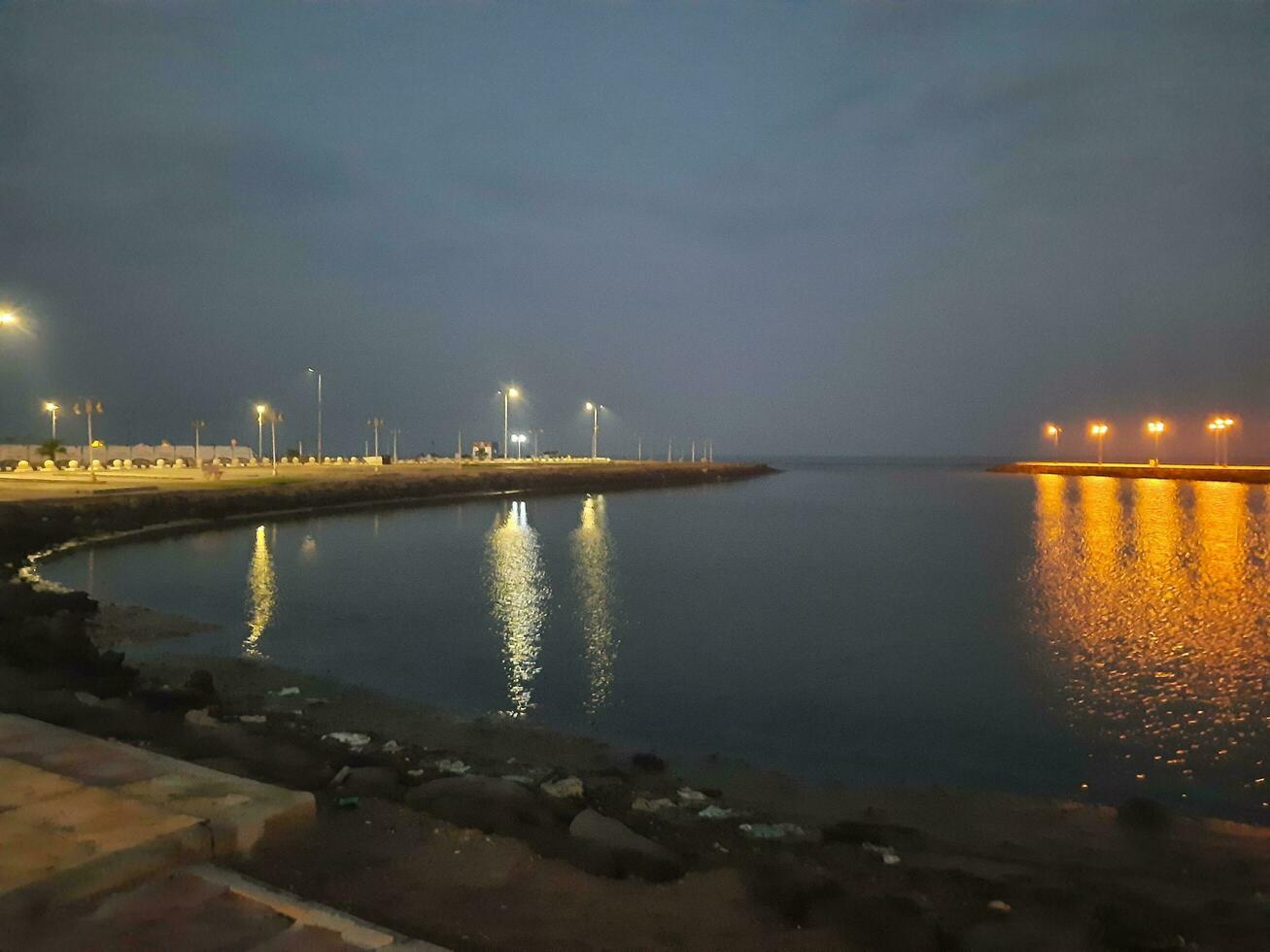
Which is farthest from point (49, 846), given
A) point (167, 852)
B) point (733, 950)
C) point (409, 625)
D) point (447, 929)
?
point (409, 625)

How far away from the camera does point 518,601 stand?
22312mm

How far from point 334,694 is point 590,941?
31.7ft

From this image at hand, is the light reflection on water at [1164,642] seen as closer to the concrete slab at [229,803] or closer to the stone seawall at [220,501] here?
the concrete slab at [229,803]

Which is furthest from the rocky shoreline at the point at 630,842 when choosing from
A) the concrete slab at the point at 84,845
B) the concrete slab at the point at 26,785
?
the concrete slab at the point at 26,785

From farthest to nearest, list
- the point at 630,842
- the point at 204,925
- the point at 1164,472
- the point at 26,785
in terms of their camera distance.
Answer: the point at 1164,472, the point at 630,842, the point at 26,785, the point at 204,925

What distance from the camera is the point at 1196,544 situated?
122 ft

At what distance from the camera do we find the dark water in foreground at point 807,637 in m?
11.7

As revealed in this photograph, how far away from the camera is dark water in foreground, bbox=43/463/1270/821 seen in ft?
38.5

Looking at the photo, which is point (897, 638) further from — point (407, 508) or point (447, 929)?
point (407, 508)

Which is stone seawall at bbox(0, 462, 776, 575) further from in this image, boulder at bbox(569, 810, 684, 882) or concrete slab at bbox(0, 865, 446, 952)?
concrete slab at bbox(0, 865, 446, 952)

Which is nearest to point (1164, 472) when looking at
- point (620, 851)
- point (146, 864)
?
point (620, 851)

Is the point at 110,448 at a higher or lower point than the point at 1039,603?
higher

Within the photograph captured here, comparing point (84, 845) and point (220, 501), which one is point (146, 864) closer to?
point (84, 845)

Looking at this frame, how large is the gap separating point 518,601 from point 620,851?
1654 cm
